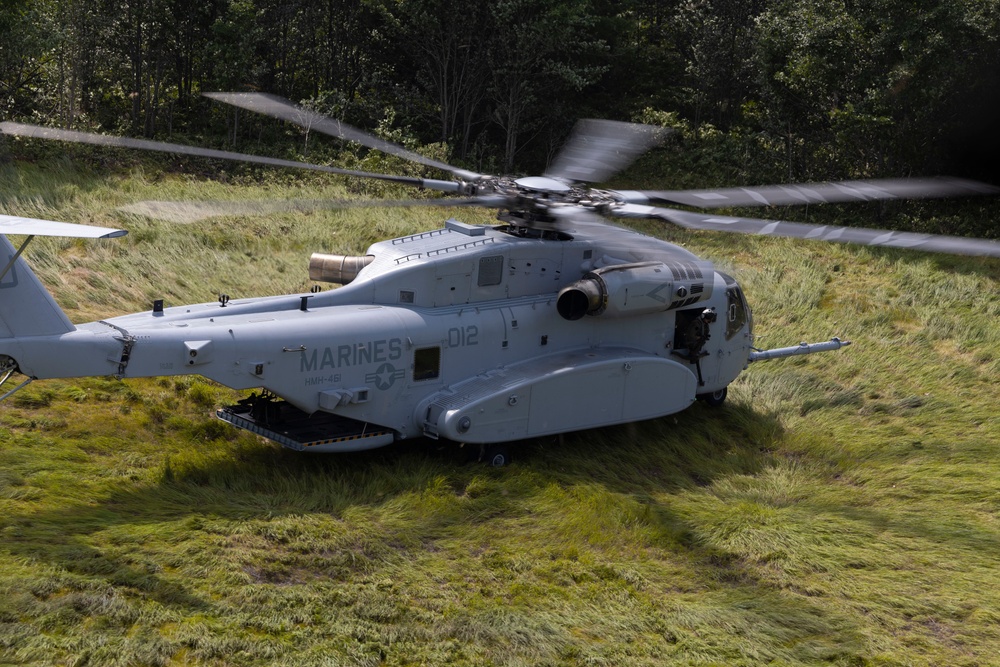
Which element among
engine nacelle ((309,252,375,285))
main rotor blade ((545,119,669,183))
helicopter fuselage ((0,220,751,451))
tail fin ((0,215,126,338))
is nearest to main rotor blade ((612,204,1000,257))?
main rotor blade ((545,119,669,183))

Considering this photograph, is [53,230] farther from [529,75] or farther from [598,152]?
[529,75]

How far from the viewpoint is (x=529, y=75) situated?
29750 millimetres

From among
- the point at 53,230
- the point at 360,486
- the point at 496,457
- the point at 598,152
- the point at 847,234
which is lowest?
the point at 360,486

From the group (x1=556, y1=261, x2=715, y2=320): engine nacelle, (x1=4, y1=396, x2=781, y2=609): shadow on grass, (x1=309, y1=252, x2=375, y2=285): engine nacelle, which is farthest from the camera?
(x1=309, y1=252, x2=375, y2=285): engine nacelle

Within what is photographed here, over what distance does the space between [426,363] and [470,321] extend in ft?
2.62

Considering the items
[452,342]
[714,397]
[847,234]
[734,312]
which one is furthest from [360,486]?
[734,312]

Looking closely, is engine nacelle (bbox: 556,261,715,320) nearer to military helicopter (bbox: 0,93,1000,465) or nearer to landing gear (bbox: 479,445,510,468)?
military helicopter (bbox: 0,93,1000,465)

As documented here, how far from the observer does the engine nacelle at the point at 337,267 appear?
43.2ft

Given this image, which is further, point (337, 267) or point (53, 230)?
point (337, 267)

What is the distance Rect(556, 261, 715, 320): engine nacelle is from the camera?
1306cm

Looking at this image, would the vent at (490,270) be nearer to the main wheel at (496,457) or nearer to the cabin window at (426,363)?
the cabin window at (426,363)

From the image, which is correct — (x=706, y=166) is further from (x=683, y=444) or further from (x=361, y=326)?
(x=361, y=326)

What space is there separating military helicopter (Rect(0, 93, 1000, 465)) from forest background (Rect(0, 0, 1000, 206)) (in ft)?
36.2

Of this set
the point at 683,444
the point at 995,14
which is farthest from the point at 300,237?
the point at 995,14
